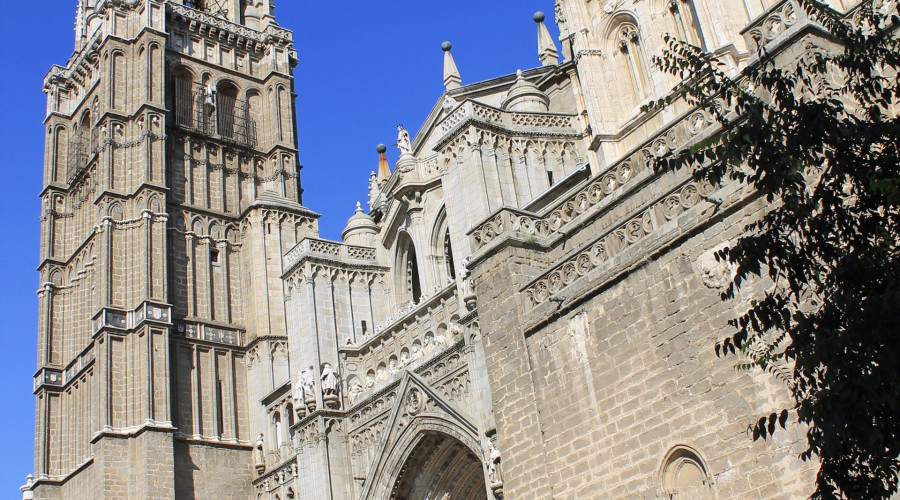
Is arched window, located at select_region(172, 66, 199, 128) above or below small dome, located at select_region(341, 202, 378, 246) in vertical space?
above

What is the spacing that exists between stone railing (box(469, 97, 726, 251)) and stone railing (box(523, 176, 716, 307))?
0.85 meters

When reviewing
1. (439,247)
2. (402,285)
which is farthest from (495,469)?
(402,285)

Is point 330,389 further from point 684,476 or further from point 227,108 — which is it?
point 227,108

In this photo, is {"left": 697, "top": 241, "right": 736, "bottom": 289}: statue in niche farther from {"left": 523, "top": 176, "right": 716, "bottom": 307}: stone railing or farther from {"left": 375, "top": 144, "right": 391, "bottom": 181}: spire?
{"left": 375, "top": 144, "right": 391, "bottom": 181}: spire

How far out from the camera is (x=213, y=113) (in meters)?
32.7

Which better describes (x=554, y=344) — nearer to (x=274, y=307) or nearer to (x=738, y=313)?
(x=738, y=313)

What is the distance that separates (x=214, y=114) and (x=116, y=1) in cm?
476

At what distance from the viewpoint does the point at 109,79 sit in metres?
31.1

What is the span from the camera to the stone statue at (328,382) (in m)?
21.7

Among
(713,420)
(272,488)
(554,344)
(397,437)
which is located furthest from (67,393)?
(713,420)

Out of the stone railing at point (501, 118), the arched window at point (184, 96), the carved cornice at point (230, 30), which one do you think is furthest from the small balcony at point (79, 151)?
the stone railing at point (501, 118)

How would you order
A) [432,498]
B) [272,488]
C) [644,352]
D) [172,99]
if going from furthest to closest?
[172,99]
[272,488]
[432,498]
[644,352]

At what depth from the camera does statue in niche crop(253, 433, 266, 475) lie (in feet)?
89.8

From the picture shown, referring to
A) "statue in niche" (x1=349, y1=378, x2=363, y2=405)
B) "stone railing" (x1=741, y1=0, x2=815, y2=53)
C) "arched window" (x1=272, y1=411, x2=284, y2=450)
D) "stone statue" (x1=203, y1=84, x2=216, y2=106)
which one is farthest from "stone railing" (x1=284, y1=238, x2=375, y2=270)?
"stone railing" (x1=741, y1=0, x2=815, y2=53)
